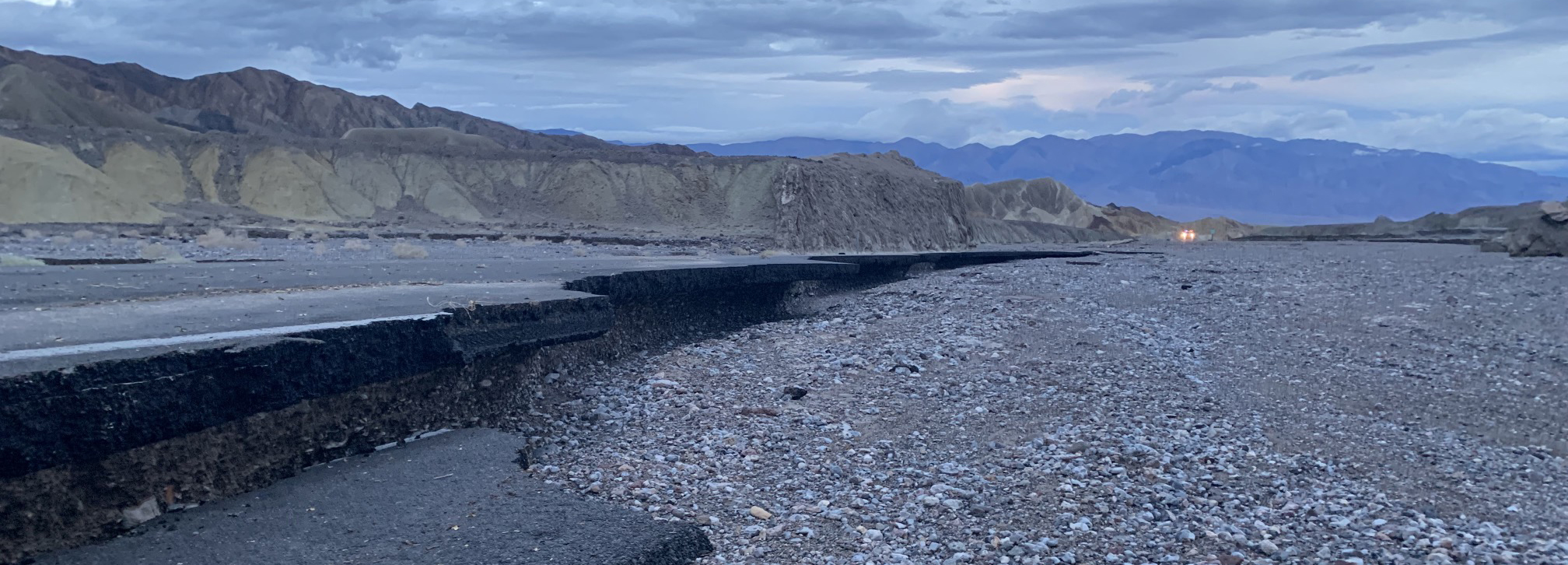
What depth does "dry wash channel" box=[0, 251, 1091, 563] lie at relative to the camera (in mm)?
4457

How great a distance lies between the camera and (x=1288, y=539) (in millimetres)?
5734

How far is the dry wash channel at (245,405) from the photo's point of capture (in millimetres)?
4457

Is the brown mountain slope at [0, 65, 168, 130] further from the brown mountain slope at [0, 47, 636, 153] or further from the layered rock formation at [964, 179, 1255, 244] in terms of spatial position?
the layered rock formation at [964, 179, 1255, 244]

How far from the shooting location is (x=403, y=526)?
5133 millimetres

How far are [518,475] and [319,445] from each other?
116 centimetres

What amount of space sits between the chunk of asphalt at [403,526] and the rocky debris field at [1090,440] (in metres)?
0.47

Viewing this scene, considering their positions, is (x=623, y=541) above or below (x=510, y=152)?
below

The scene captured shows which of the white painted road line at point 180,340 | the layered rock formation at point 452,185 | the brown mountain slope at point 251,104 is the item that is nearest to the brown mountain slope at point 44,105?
the layered rock formation at point 452,185

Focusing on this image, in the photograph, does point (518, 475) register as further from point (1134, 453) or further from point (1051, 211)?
point (1051, 211)

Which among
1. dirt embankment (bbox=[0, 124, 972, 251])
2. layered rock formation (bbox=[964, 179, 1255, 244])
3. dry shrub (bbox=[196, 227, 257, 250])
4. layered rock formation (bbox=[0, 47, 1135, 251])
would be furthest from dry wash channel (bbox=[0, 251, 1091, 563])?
layered rock formation (bbox=[964, 179, 1255, 244])

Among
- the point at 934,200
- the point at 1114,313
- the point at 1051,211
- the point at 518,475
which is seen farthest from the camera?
the point at 1051,211

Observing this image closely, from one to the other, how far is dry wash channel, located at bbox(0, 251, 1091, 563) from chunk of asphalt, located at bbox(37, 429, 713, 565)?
0.12 ft

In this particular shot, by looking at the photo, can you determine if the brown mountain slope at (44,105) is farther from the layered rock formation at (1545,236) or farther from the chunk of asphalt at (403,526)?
the layered rock formation at (1545,236)

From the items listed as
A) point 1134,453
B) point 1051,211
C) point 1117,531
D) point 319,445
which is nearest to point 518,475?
point 319,445
